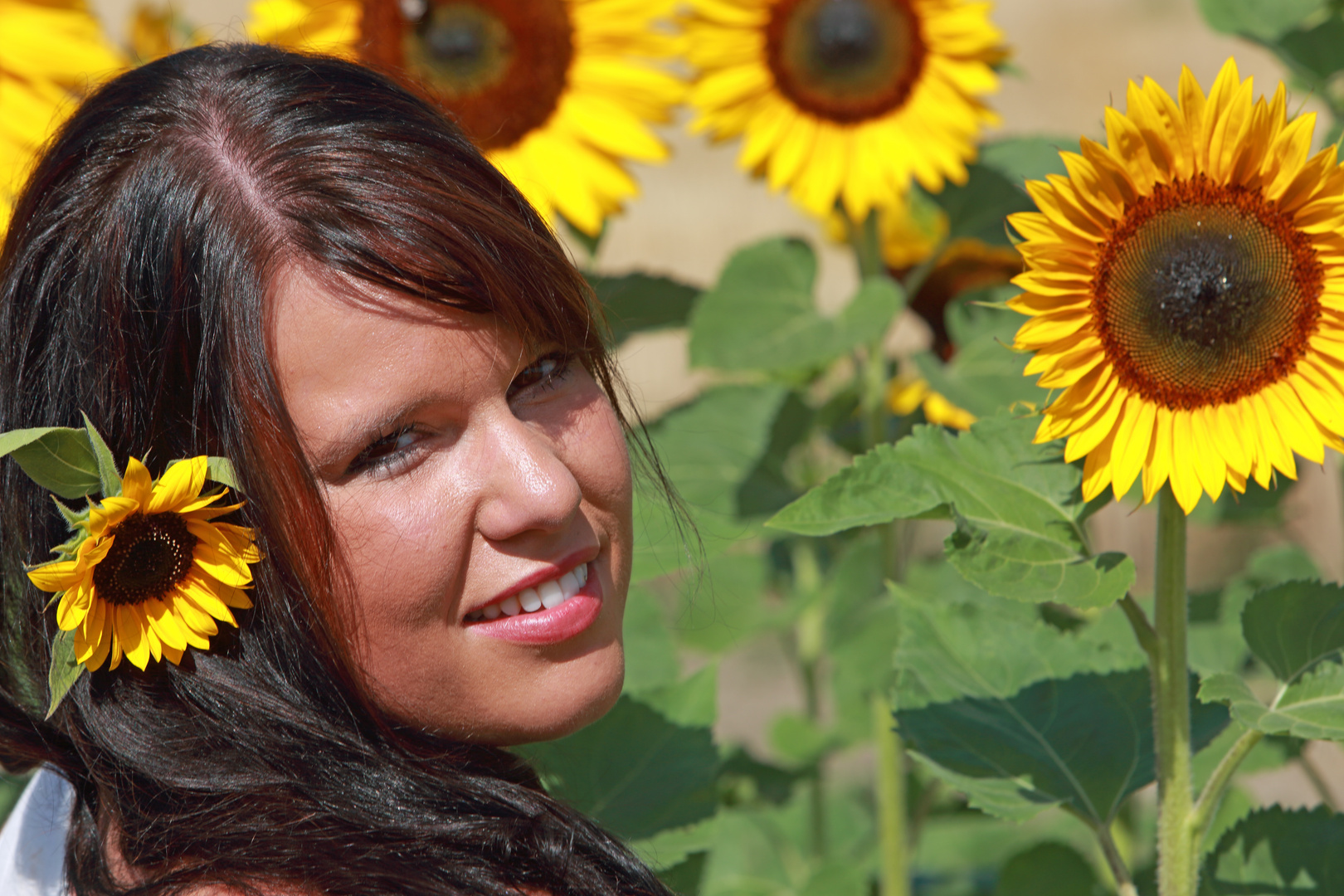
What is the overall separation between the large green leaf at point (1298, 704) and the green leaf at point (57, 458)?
0.85 meters

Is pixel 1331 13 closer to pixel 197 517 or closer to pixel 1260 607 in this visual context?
pixel 1260 607

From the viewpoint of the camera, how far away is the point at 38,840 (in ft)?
4.14

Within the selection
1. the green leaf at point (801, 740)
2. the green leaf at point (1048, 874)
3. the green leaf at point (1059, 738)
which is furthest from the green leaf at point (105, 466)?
the green leaf at point (801, 740)

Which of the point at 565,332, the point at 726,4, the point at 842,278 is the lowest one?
the point at 842,278

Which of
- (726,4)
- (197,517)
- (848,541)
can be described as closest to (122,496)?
(197,517)

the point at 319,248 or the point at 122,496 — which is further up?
the point at 319,248

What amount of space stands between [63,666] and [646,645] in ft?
3.06

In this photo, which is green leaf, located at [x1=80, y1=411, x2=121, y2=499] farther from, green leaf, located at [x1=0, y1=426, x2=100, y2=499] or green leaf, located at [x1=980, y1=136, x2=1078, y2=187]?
green leaf, located at [x1=980, y1=136, x2=1078, y2=187]

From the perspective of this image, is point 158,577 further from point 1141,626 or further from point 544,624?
point 1141,626

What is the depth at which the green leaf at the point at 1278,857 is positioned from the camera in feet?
3.90

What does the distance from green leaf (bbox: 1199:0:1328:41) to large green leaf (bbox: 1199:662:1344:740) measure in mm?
869

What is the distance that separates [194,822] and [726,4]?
1.45 meters

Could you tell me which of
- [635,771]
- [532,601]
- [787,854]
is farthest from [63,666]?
[787,854]

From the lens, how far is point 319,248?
102cm
